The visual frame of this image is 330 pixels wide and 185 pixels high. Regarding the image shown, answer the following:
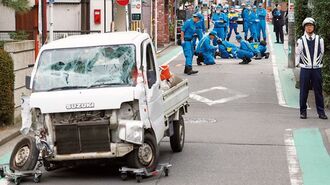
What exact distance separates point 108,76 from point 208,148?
2.94m

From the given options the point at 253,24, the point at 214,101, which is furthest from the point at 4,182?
the point at 253,24

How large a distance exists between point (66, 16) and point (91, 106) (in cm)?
1809

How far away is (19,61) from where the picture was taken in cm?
1448

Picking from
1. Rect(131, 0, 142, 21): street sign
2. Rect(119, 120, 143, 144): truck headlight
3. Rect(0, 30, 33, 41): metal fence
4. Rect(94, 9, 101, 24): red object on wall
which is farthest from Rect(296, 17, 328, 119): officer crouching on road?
Rect(94, 9, 101, 24): red object on wall

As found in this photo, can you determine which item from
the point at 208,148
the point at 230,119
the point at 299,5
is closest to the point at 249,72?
the point at 299,5

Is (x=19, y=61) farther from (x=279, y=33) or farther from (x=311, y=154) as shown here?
(x=279, y=33)

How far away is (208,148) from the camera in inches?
445

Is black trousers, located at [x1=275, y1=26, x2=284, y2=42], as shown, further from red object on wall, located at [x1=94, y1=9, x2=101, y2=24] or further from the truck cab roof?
the truck cab roof

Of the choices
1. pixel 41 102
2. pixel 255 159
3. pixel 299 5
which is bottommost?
pixel 255 159

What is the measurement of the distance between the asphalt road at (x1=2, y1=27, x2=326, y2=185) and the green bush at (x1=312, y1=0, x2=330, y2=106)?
83 centimetres

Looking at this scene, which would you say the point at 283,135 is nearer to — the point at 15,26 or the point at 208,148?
the point at 208,148

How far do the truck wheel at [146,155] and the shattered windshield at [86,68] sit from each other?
0.81m

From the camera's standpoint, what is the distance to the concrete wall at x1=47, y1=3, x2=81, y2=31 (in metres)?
26.1

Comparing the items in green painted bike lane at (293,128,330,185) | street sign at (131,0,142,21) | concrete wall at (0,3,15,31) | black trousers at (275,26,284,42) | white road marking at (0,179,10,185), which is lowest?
green painted bike lane at (293,128,330,185)
